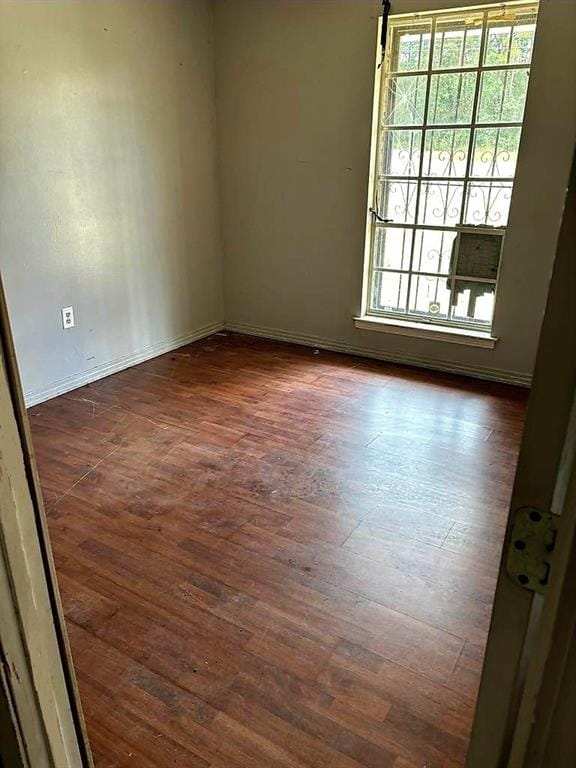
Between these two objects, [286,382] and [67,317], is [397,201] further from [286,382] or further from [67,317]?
[67,317]

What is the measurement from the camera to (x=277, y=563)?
1932 millimetres

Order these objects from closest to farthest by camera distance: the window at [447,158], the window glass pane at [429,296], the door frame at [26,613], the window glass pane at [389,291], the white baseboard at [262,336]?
the door frame at [26,613] < the window at [447,158] < the white baseboard at [262,336] < the window glass pane at [429,296] < the window glass pane at [389,291]

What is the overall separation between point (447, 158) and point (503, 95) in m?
0.43

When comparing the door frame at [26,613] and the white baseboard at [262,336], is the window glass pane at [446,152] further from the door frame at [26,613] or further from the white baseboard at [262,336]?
the door frame at [26,613]

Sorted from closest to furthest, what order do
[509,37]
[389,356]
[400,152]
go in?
[509,37] → [400,152] → [389,356]

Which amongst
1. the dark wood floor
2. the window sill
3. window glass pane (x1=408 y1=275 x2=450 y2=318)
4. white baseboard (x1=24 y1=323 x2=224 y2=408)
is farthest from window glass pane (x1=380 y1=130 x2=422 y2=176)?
white baseboard (x1=24 y1=323 x2=224 y2=408)

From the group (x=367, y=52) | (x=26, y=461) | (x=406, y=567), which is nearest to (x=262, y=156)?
(x=367, y=52)

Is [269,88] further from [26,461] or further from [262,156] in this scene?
[26,461]

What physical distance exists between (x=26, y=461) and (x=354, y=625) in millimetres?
1249

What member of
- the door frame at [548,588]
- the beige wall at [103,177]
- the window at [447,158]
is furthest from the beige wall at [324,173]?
the door frame at [548,588]

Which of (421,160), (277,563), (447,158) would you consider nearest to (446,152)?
(447,158)

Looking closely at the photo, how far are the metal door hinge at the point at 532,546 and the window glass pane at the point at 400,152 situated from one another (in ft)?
11.0

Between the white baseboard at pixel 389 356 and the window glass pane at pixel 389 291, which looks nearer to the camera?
the white baseboard at pixel 389 356

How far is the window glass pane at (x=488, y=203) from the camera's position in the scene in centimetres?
327
